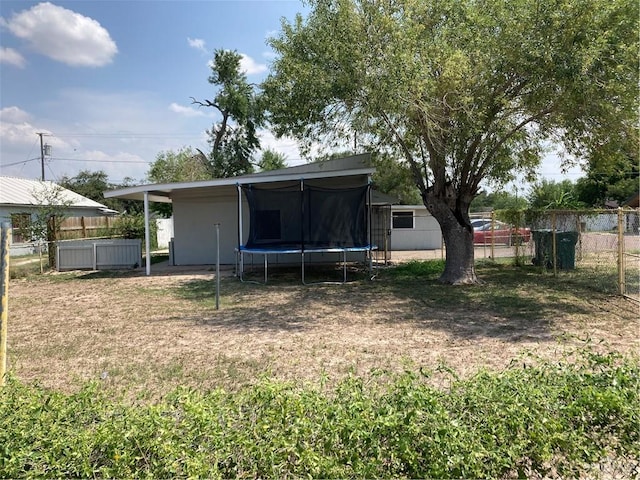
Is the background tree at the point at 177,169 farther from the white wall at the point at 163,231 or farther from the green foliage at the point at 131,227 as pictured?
the green foliage at the point at 131,227

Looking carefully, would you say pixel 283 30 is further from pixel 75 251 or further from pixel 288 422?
pixel 75 251

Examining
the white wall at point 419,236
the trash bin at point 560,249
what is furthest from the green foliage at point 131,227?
the trash bin at point 560,249

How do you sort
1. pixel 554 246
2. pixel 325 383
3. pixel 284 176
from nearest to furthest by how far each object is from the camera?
pixel 325 383 < pixel 554 246 < pixel 284 176

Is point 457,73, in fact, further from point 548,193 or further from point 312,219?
point 548,193

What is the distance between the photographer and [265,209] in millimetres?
11094

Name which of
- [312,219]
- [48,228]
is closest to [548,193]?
[312,219]

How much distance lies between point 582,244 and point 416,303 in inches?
236

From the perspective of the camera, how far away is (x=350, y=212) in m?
10.8

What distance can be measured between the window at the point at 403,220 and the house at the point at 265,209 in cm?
536

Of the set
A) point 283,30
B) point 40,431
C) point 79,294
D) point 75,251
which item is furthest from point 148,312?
point 75,251

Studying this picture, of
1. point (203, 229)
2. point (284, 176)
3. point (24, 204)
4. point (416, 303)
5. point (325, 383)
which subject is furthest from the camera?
point (24, 204)

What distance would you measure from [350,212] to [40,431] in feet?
29.6

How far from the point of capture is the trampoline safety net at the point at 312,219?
1077 centimetres

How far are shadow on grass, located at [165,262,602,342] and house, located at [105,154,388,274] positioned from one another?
1154mm
